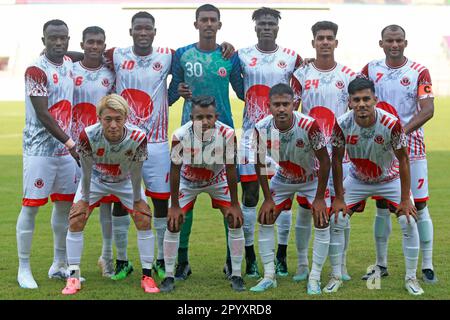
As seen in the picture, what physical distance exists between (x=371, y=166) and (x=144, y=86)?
6.57 feet

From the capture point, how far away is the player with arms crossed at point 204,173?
590 cm

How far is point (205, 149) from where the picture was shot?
19.6ft

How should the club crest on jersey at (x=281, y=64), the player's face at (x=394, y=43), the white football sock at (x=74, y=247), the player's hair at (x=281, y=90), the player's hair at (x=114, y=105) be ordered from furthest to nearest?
1. the club crest on jersey at (x=281, y=64)
2. the player's face at (x=394, y=43)
3. the white football sock at (x=74, y=247)
4. the player's hair at (x=281, y=90)
5. the player's hair at (x=114, y=105)

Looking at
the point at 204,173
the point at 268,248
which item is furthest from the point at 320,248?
the point at 204,173

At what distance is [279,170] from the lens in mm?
6191

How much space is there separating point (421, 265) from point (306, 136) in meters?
1.68

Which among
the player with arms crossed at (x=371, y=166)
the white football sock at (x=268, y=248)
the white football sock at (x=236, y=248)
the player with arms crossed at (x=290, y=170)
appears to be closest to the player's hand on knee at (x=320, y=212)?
the player with arms crossed at (x=290, y=170)

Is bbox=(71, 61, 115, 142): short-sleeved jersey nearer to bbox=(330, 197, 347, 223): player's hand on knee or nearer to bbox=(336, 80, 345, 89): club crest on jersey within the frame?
bbox=(336, 80, 345, 89): club crest on jersey

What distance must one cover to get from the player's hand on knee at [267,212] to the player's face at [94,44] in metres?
1.91

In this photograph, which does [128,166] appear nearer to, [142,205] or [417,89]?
[142,205]

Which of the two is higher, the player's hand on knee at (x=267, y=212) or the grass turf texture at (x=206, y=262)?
the player's hand on knee at (x=267, y=212)

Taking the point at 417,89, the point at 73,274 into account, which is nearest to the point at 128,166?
the point at 73,274

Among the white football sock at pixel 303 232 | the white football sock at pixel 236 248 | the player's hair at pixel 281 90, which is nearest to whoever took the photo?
the player's hair at pixel 281 90

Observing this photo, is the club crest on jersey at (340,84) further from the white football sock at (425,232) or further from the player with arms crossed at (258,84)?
the white football sock at (425,232)
